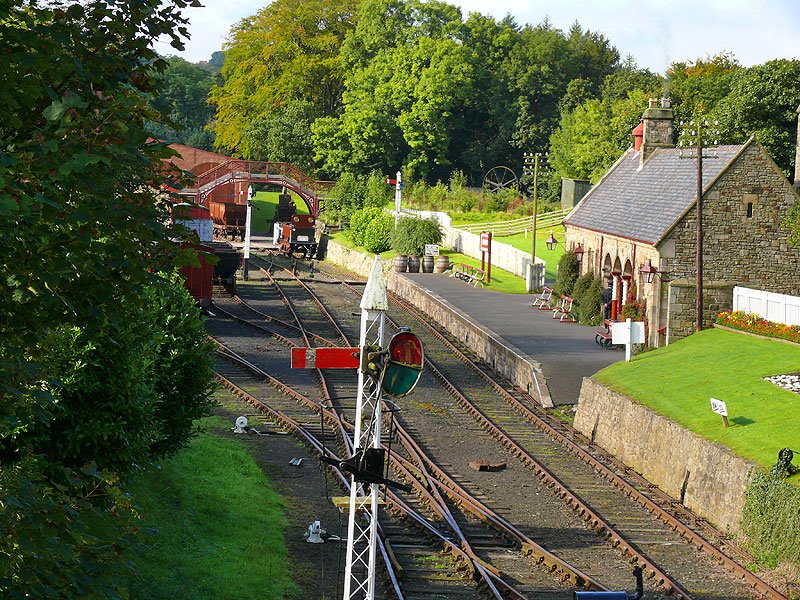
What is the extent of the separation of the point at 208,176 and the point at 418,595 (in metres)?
59.8

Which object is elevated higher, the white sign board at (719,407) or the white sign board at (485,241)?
the white sign board at (485,241)

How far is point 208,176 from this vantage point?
242 ft

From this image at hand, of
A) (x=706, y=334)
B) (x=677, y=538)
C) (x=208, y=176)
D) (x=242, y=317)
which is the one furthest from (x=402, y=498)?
(x=208, y=176)

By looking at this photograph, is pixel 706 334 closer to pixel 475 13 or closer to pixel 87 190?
pixel 87 190

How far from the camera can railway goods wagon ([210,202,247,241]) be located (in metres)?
74.1

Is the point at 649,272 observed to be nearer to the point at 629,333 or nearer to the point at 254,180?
the point at 629,333

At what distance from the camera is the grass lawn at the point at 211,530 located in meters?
15.8

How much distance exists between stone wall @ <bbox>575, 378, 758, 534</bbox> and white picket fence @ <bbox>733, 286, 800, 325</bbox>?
226 inches


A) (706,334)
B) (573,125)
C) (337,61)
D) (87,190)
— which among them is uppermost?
(337,61)

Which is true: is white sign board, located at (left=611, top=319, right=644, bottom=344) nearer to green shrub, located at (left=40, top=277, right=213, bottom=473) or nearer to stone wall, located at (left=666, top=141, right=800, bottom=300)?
stone wall, located at (left=666, top=141, right=800, bottom=300)

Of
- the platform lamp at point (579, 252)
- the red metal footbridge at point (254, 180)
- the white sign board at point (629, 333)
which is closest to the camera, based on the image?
the white sign board at point (629, 333)

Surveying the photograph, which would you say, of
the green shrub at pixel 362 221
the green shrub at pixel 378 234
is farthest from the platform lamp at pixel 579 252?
the green shrub at pixel 362 221

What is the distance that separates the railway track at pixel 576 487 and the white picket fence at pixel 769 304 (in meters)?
6.80

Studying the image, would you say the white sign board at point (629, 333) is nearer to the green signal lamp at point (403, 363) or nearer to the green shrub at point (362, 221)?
the green signal lamp at point (403, 363)
